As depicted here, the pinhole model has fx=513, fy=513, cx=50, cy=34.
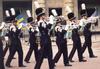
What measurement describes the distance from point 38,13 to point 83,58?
4566mm

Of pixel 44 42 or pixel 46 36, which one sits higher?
pixel 46 36

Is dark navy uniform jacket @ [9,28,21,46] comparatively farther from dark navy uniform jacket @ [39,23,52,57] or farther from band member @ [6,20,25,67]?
dark navy uniform jacket @ [39,23,52,57]

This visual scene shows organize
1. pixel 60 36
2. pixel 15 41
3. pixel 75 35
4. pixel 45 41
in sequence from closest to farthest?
1. pixel 45 41
2. pixel 60 36
3. pixel 15 41
4. pixel 75 35

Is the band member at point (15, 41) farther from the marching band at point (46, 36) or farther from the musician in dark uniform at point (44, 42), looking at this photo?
the musician in dark uniform at point (44, 42)

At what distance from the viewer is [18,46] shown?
18.1 metres

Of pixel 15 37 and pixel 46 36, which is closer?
pixel 46 36

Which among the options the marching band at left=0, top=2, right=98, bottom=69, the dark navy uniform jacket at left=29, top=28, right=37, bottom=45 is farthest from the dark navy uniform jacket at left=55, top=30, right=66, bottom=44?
the dark navy uniform jacket at left=29, top=28, right=37, bottom=45

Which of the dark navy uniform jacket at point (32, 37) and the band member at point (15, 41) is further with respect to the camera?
the dark navy uniform jacket at point (32, 37)

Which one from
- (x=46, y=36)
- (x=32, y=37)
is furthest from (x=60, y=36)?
(x=46, y=36)

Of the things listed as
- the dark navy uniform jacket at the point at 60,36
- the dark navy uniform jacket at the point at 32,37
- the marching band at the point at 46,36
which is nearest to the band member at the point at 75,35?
the marching band at the point at 46,36

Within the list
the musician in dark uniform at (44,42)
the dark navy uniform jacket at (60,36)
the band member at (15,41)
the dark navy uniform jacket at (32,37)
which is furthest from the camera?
the dark navy uniform jacket at (32,37)

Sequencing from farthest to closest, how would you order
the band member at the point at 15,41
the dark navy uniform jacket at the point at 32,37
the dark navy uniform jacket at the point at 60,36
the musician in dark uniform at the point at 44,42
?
the dark navy uniform jacket at the point at 32,37 → the band member at the point at 15,41 → the dark navy uniform jacket at the point at 60,36 → the musician in dark uniform at the point at 44,42

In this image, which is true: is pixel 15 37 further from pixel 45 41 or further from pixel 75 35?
pixel 75 35

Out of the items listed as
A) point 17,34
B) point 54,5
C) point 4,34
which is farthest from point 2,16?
point 17,34
